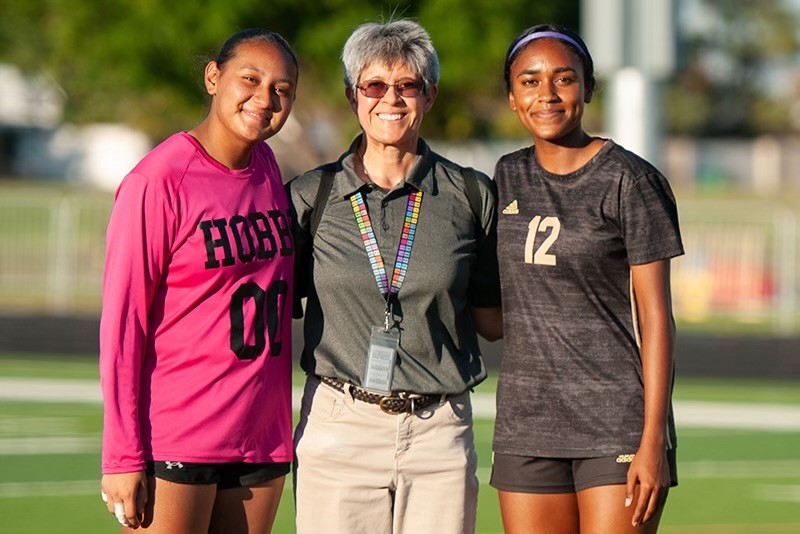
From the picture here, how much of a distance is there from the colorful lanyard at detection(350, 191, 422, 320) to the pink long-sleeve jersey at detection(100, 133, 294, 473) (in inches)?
10.1

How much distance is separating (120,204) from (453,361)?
3.94ft

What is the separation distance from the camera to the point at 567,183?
4754 mm

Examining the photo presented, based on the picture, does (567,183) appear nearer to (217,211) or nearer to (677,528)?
(217,211)

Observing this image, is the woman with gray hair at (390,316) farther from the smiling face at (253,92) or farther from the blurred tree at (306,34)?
the blurred tree at (306,34)

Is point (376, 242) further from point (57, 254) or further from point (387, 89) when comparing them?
point (57, 254)

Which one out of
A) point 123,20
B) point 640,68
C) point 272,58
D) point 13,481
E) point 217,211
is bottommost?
point 13,481

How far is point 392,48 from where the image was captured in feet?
15.9

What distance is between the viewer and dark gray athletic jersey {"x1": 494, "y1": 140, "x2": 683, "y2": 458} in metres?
4.65

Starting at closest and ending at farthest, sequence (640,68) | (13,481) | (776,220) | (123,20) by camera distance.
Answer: (13,481) < (640,68) < (776,220) < (123,20)

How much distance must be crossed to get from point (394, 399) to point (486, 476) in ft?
15.9

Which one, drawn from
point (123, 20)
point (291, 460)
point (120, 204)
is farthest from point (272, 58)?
point (123, 20)

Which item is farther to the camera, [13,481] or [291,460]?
[13,481]

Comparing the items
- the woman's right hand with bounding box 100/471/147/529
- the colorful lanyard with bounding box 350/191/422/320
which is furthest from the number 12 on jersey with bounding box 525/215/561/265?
the woman's right hand with bounding box 100/471/147/529

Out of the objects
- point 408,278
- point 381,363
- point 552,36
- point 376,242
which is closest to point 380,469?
point 381,363
